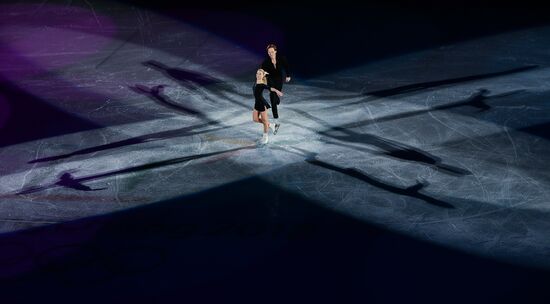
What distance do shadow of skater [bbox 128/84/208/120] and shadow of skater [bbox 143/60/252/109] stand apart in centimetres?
64

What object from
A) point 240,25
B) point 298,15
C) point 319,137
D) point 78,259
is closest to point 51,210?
point 78,259

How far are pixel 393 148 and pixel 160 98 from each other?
18.2 ft

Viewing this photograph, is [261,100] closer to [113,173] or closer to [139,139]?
[139,139]

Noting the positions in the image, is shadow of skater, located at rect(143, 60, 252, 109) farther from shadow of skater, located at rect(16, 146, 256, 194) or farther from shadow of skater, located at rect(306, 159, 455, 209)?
shadow of skater, located at rect(306, 159, 455, 209)

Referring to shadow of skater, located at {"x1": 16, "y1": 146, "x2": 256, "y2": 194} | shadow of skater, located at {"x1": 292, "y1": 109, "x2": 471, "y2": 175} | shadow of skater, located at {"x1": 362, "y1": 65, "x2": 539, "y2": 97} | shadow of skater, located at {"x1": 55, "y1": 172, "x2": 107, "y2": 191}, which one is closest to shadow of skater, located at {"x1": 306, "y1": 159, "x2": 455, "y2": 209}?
shadow of skater, located at {"x1": 292, "y1": 109, "x2": 471, "y2": 175}

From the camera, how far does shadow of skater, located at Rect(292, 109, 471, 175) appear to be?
33.5 feet

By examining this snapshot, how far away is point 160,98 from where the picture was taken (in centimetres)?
1373

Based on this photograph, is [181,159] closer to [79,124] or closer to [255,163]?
[255,163]

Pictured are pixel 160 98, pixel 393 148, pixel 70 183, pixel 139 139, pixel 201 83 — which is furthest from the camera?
pixel 201 83

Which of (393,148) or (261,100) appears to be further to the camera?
(393,148)

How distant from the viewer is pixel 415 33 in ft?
55.0

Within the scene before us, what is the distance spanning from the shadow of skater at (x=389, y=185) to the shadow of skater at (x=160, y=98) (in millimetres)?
3394

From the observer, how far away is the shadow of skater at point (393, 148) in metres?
10.2

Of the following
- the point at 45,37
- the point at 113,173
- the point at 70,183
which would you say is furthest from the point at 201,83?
the point at 45,37
